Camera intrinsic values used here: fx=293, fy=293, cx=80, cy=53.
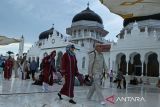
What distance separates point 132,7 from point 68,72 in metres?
2.59

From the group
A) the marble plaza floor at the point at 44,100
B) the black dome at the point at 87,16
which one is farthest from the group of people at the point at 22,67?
the black dome at the point at 87,16

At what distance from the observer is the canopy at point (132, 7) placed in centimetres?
614

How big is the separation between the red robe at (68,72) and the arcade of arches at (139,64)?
85.1ft

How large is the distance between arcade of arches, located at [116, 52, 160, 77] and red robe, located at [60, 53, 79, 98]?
2593 cm

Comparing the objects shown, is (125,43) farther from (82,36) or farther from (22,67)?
(22,67)

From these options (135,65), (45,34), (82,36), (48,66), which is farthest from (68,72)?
(45,34)

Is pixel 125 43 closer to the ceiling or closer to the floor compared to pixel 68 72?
closer to the ceiling

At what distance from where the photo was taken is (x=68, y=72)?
7910 millimetres

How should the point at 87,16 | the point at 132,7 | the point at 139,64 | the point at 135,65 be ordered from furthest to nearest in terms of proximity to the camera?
the point at 87,16, the point at 135,65, the point at 139,64, the point at 132,7

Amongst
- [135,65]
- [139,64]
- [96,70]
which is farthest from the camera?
[135,65]

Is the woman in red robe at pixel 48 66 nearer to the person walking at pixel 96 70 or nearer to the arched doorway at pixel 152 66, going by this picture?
the person walking at pixel 96 70

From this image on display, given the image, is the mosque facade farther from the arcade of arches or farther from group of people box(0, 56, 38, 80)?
group of people box(0, 56, 38, 80)

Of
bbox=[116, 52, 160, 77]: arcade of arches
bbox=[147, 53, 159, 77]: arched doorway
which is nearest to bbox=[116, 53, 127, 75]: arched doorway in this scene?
bbox=[116, 52, 160, 77]: arcade of arches

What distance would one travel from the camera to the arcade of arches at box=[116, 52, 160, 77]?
110 ft
